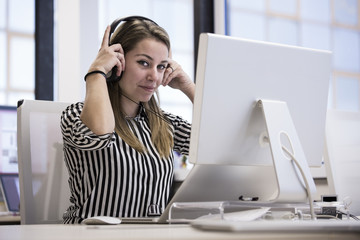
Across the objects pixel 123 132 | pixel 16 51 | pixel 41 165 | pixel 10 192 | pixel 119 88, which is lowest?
pixel 10 192

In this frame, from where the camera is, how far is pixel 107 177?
67.3 inches

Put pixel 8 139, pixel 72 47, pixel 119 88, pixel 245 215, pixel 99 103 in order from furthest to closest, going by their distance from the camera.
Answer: pixel 72 47
pixel 8 139
pixel 119 88
pixel 99 103
pixel 245 215

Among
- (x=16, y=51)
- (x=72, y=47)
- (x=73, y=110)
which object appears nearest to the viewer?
(x=73, y=110)

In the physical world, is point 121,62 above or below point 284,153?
above

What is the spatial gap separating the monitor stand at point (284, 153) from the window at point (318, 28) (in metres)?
1.45

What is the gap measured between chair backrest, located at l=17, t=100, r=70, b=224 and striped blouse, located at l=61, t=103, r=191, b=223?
6 centimetres

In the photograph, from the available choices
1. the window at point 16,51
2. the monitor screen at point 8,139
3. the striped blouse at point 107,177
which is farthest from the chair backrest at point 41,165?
the window at point 16,51

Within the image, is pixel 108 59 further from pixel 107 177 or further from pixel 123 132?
pixel 107 177

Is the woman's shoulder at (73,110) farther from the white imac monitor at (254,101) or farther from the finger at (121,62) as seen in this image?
the white imac monitor at (254,101)

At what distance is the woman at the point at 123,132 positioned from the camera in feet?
5.40

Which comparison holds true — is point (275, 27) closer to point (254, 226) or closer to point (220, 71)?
point (220, 71)

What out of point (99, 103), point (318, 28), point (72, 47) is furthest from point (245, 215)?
point (72, 47)

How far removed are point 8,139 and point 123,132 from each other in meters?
1.21

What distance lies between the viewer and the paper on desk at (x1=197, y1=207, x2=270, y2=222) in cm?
112
